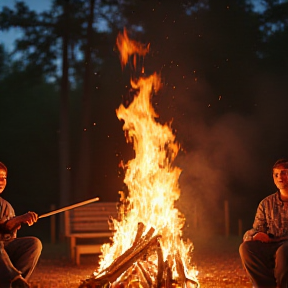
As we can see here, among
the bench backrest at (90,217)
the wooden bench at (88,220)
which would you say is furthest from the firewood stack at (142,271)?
the bench backrest at (90,217)

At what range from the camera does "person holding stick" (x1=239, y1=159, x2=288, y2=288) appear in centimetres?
474

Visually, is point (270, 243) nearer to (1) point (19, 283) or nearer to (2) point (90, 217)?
(1) point (19, 283)

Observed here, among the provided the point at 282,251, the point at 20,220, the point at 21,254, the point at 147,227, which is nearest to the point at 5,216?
the point at 20,220

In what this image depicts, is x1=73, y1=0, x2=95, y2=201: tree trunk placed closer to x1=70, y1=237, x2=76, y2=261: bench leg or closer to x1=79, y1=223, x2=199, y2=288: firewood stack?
x1=70, y1=237, x2=76, y2=261: bench leg

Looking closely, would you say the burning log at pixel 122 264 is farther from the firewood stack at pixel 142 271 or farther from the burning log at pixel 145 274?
the burning log at pixel 145 274

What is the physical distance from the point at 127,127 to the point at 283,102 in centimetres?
774

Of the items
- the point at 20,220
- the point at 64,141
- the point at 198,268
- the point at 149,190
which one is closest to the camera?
the point at 20,220

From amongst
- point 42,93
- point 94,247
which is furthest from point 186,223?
point 42,93

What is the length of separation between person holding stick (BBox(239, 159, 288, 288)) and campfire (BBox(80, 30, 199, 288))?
0.84 metres

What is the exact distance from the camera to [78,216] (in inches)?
350

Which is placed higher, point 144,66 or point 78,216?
point 144,66

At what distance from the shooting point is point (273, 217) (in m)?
5.16

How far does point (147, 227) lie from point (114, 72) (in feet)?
26.9

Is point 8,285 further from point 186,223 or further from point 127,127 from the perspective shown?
point 186,223
